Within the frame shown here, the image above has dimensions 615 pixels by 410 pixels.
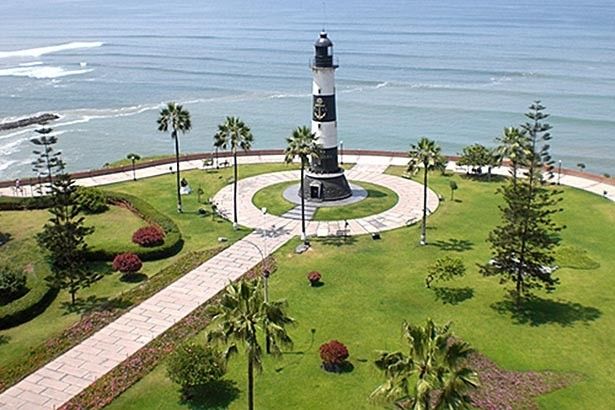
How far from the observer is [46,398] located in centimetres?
2811

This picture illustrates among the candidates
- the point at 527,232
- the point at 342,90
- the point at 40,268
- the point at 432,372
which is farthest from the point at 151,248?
the point at 342,90

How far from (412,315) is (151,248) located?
1847 centimetres

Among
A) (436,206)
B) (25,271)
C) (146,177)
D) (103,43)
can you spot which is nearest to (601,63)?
(436,206)

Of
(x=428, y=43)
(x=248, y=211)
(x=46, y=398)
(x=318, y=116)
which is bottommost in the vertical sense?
(x=46, y=398)

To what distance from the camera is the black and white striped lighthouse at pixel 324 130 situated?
2007 inches

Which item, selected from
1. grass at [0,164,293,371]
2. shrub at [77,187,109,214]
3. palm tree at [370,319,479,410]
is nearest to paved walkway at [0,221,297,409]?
grass at [0,164,293,371]

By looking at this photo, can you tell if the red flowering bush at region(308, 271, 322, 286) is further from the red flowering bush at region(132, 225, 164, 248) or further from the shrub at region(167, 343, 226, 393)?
the red flowering bush at region(132, 225, 164, 248)

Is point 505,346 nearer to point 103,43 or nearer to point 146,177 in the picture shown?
point 146,177

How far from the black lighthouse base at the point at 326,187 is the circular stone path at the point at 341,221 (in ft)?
16.1

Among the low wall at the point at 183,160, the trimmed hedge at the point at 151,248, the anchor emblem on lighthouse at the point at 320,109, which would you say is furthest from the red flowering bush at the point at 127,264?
the low wall at the point at 183,160

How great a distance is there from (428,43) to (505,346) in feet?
487

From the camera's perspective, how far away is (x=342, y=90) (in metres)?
120

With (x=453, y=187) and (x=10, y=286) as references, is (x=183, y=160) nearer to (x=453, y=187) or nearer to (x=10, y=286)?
(x=453, y=187)

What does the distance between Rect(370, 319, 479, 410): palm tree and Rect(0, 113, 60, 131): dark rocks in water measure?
92090mm
